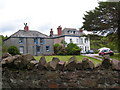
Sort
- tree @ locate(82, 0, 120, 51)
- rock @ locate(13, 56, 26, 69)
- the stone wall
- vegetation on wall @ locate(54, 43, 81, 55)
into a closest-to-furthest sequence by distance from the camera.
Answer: the stone wall → rock @ locate(13, 56, 26, 69) → vegetation on wall @ locate(54, 43, 81, 55) → tree @ locate(82, 0, 120, 51)

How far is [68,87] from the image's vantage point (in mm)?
2311

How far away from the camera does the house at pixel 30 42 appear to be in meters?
3.44

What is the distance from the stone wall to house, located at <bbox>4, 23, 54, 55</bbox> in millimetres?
952

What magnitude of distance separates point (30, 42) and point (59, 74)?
66.0 inches

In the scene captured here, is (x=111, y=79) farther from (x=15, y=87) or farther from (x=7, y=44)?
(x=7, y=44)

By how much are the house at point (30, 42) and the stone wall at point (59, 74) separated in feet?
3.12

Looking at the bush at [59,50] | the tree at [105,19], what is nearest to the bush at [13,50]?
the bush at [59,50]

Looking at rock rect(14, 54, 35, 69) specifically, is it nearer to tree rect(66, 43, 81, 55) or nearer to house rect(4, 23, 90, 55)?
house rect(4, 23, 90, 55)

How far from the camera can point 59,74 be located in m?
2.34

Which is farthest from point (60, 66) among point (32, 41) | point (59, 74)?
point (32, 41)

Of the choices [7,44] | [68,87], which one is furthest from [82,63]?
[7,44]

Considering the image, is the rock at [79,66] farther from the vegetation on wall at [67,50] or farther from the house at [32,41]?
the house at [32,41]

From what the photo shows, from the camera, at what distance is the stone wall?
7.43ft

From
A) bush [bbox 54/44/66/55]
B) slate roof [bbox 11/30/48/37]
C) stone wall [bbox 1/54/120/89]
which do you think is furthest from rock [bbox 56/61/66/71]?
slate roof [bbox 11/30/48/37]
